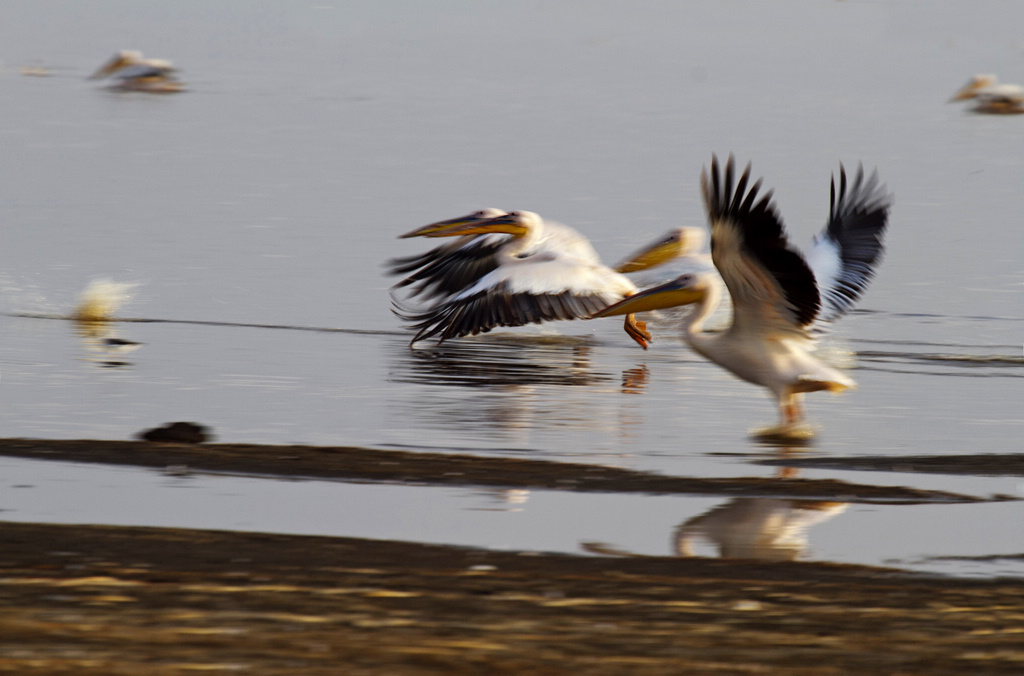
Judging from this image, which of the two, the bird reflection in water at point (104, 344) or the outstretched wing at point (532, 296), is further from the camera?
the outstretched wing at point (532, 296)

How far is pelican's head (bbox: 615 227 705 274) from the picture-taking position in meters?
10.7

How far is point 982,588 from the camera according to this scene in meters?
4.51

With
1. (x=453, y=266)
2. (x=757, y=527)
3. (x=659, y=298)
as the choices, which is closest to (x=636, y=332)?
(x=453, y=266)

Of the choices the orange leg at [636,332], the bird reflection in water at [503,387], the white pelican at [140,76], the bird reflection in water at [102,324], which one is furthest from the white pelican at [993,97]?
the bird reflection in water at [102,324]

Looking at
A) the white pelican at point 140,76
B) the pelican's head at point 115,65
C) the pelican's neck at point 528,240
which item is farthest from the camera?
the pelican's head at point 115,65

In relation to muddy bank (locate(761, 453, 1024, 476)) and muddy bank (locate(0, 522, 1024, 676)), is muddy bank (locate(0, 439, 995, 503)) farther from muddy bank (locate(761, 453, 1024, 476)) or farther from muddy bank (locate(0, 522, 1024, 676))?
muddy bank (locate(0, 522, 1024, 676))

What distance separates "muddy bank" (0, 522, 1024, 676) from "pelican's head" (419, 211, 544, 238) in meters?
5.76

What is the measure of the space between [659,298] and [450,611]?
3.98 m

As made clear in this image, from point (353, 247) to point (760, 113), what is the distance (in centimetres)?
2248

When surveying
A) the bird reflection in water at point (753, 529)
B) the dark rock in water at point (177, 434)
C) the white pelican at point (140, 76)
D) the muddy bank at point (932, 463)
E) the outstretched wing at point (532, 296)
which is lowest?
the bird reflection in water at point (753, 529)

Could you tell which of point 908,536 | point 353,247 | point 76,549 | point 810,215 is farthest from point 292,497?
point 810,215

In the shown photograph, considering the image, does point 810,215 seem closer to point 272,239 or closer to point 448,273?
point 272,239

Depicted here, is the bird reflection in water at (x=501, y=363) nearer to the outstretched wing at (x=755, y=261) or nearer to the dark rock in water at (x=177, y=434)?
the outstretched wing at (x=755, y=261)

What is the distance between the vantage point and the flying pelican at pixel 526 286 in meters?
9.33
